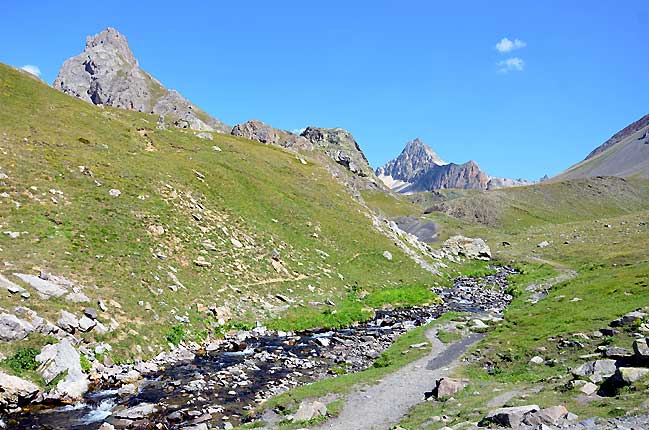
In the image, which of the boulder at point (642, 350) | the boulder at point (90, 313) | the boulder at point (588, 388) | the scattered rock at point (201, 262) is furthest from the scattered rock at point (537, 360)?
the scattered rock at point (201, 262)

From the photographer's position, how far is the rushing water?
21.2 m

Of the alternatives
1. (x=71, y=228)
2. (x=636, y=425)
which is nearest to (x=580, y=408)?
(x=636, y=425)

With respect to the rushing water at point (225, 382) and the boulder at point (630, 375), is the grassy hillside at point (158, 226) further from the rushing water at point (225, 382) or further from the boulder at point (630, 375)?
the boulder at point (630, 375)

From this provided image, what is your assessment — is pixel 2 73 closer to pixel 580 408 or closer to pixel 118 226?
pixel 118 226

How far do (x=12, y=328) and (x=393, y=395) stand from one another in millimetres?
21622

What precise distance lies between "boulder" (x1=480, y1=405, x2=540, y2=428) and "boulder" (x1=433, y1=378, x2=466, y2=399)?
255 inches

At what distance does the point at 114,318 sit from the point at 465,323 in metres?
31.1

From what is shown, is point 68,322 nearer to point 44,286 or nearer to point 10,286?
point 44,286

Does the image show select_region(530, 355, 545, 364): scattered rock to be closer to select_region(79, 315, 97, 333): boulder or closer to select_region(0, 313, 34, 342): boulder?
select_region(79, 315, 97, 333): boulder

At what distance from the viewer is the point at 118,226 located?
4209 cm

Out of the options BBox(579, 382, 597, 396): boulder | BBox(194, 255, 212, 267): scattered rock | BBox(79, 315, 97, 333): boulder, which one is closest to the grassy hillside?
BBox(194, 255, 212, 267): scattered rock

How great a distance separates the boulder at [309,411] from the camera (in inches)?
851

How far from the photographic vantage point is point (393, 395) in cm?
2525

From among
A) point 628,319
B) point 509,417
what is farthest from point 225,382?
point 628,319
